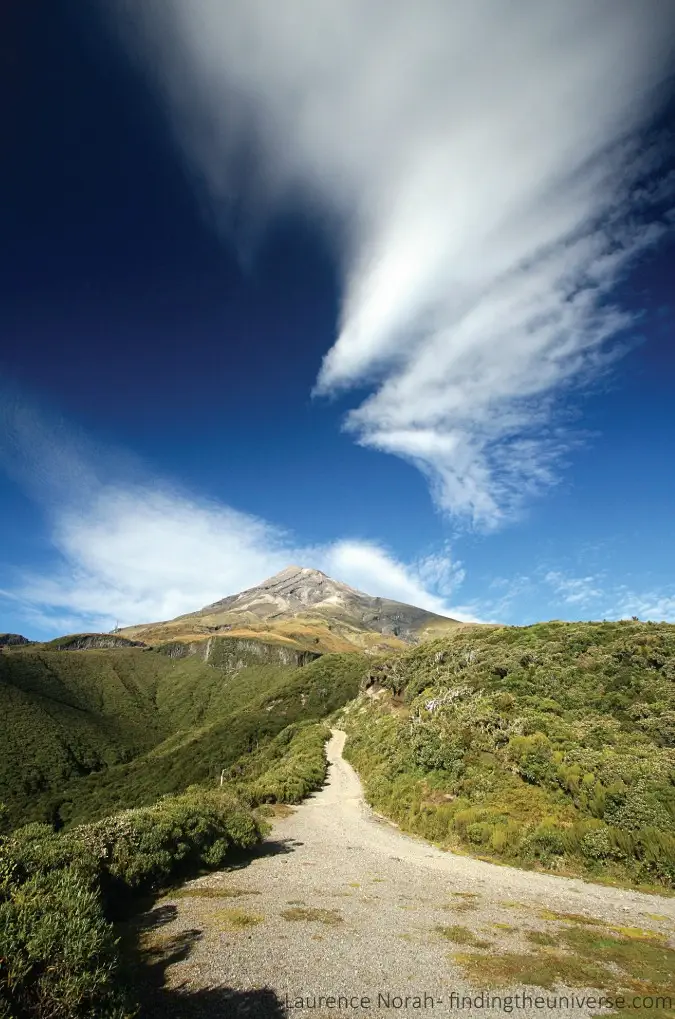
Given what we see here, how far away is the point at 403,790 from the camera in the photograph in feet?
81.9

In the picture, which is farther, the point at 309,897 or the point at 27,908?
the point at 309,897

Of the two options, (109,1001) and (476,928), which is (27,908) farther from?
(476,928)

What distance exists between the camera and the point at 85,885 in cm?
812

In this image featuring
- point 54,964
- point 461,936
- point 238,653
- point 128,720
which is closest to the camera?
point 54,964

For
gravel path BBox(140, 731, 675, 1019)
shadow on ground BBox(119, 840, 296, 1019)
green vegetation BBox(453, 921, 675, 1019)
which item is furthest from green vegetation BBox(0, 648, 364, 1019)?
green vegetation BBox(453, 921, 675, 1019)

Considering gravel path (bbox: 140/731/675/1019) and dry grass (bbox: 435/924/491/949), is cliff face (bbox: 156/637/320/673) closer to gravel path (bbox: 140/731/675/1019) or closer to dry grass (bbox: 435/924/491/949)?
gravel path (bbox: 140/731/675/1019)

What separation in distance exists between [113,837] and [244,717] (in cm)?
8981

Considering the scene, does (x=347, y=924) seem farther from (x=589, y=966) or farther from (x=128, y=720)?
(x=128, y=720)

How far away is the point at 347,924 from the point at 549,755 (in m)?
13.9

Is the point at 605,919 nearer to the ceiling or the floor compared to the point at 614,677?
nearer to the floor

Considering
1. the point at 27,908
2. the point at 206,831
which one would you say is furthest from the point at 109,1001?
the point at 206,831

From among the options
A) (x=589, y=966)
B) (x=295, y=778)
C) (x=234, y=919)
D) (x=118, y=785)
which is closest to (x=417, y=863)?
(x=234, y=919)

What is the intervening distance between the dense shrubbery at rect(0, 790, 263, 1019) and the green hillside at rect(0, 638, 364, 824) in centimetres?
4710

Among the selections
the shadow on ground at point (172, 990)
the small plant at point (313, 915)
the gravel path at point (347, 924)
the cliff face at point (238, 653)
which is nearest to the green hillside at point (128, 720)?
the cliff face at point (238, 653)
